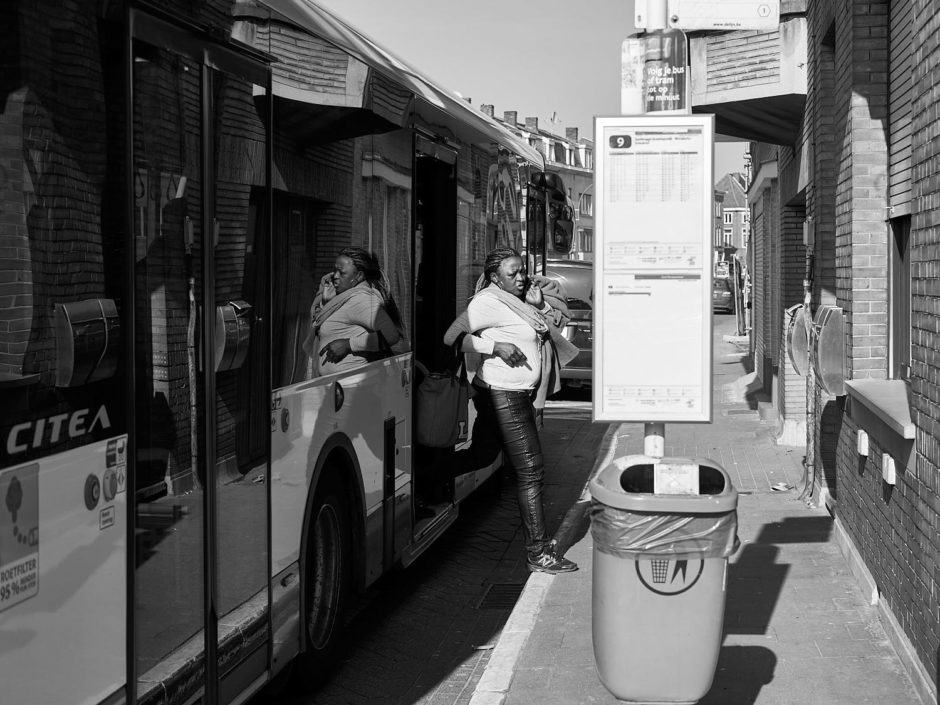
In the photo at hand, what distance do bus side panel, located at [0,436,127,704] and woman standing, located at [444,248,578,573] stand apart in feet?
14.2

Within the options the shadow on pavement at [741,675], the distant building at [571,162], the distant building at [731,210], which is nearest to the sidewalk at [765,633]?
the shadow on pavement at [741,675]

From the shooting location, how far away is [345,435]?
5.92 metres

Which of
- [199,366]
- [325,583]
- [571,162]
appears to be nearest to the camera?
[199,366]

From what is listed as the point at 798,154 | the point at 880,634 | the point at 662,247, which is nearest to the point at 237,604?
the point at 662,247

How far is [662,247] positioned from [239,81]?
5.61 ft

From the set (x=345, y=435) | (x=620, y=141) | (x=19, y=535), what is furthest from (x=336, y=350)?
(x=19, y=535)

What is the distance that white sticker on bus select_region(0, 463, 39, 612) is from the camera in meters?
2.96

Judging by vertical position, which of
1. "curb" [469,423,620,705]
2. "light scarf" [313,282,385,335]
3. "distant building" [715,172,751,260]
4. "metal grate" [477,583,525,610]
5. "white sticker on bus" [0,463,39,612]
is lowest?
"metal grate" [477,583,525,610]

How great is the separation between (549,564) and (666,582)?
3.18 m

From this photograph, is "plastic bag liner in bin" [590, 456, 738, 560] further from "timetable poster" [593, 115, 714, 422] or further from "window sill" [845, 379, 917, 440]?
"window sill" [845, 379, 917, 440]

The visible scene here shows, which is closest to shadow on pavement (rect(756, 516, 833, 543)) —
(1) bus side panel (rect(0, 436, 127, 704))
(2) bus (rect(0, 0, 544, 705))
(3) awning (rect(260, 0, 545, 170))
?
(2) bus (rect(0, 0, 544, 705))

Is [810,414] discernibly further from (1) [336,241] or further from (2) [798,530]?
(1) [336,241]

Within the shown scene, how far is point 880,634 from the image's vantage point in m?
6.06

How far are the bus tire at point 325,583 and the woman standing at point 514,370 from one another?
6.09ft
